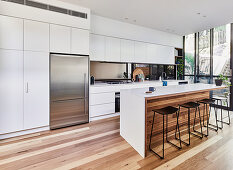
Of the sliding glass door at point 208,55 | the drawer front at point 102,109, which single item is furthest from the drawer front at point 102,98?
the sliding glass door at point 208,55

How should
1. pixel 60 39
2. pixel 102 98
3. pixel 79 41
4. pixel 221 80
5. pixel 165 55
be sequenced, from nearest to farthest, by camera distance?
pixel 60 39, pixel 221 80, pixel 79 41, pixel 102 98, pixel 165 55

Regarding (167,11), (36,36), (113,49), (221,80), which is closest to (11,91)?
(36,36)

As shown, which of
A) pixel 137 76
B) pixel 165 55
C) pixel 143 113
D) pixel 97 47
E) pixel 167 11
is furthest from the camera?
pixel 165 55

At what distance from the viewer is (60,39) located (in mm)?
2918

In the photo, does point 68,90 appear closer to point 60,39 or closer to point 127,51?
point 60,39

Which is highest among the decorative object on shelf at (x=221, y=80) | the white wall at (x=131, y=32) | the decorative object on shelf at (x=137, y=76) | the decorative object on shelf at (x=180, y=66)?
the white wall at (x=131, y=32)

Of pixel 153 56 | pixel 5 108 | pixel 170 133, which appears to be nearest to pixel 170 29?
pixel 153 56

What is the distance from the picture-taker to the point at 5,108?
8.11ft

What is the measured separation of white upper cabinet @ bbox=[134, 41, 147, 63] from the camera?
448 centimetres

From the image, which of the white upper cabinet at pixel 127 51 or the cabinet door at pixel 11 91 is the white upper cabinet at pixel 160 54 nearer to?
the white upper cabinet at pixel 127 51

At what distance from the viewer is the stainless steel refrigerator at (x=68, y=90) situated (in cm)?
289

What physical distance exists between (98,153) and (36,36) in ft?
8.40

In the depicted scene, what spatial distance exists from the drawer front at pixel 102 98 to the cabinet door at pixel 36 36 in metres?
1.54

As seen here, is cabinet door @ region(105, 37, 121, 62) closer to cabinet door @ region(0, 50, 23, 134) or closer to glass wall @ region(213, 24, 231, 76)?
cabinet door @ region(0, 50, 23, 134)
